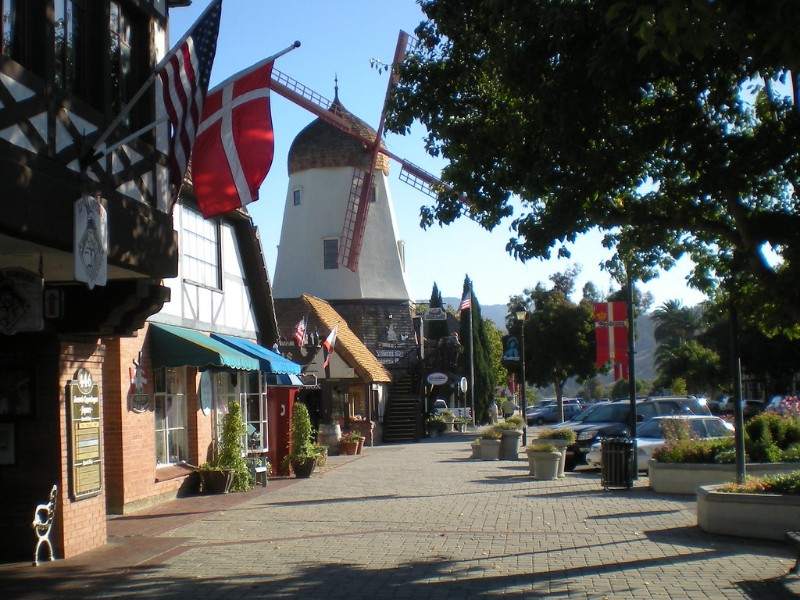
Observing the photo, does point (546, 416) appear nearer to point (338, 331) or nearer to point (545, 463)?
point (338, 331)

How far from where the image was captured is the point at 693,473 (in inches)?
677

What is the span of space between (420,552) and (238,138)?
533 centimetres

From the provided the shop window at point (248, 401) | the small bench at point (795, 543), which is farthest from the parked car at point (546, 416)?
the small bench at point (795, 543)

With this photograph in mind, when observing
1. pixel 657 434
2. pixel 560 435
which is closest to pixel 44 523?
pixel 560 435

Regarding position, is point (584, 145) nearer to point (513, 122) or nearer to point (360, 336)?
point (513, 122)

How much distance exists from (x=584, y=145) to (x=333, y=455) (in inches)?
862

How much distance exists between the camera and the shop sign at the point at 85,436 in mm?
11281

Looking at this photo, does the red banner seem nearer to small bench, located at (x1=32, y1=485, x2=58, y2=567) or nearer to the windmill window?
small bench, located at (x1=32, y1=485, x2=58, y2=567)

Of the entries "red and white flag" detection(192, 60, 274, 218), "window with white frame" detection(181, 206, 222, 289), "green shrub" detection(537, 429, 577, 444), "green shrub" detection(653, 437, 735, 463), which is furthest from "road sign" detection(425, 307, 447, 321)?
"red and white flag" detection(192, 60, 274, 218)

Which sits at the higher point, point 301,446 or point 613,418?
point 613,418

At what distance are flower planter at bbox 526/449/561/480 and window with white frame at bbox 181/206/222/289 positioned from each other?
308 inches

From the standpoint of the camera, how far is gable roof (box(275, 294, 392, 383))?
3772cm

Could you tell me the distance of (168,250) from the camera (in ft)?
36.1

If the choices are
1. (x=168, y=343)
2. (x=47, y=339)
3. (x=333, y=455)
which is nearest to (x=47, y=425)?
(x=47, y=339)
